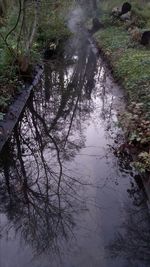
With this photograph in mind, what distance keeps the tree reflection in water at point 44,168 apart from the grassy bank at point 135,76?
5.13 feet

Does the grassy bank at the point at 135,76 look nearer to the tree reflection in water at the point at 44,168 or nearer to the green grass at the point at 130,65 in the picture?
the green grass at the point at 130,65

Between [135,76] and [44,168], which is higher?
[135,76]

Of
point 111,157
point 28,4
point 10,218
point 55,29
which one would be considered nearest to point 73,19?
point 55,29

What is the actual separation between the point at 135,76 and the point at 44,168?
6103 millimetres

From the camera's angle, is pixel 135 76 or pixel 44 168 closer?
pixel 44 168

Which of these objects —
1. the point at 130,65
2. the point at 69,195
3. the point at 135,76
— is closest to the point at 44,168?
the point at 69,195

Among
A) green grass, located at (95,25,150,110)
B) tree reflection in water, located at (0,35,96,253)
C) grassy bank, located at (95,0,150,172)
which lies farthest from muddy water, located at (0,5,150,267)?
green grass, located at (95,25,150,110)

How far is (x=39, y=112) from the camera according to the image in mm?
12367

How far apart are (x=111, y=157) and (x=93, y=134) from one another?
170cm

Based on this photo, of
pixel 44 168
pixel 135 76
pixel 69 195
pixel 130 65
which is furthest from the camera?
pixel 130 65

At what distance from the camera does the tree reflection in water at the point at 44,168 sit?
6.51 meters

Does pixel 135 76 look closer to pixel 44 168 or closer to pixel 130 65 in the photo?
pixel 130 65

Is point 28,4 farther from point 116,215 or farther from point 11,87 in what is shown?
point 116,215

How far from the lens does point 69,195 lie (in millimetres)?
7410
